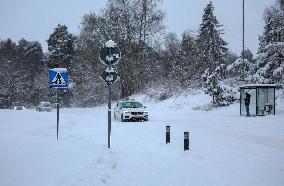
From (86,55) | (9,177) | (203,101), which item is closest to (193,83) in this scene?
(203,101)

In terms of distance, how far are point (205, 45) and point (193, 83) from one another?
12189mm

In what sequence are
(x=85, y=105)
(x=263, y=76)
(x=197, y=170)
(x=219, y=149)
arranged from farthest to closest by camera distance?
(x=85, y=105) < (x=263, y=76) < (x=219, y=149) < (x=197, y=170)

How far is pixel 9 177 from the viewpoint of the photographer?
8.14 metres

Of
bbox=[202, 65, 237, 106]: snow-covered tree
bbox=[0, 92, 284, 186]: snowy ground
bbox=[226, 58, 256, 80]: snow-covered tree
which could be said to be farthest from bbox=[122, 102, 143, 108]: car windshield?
bbox=[0, 92, 284, 186]: snowy ground

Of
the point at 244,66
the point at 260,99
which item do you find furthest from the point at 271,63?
the point at 260,99

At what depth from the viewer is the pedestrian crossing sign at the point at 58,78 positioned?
16.6 m

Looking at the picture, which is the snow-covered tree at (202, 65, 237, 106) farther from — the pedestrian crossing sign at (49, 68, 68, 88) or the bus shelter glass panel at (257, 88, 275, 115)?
the pedestrian crossing sign at (49, 68, 68, 88)

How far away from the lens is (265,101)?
29.7 m

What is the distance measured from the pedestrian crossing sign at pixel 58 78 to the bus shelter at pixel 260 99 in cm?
1663

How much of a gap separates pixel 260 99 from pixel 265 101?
370 millimetres

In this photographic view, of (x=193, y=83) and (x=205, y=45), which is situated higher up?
(x=205, y=45)

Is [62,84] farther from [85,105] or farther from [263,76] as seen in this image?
[85,105]

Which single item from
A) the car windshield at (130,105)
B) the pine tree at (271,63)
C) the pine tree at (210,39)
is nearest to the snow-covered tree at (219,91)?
the pine tree at (271,63)

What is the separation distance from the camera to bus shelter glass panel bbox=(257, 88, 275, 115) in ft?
95.2
